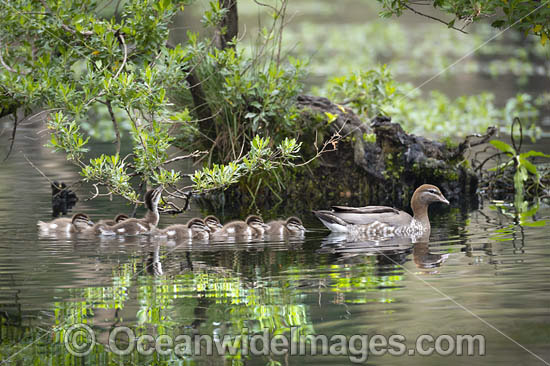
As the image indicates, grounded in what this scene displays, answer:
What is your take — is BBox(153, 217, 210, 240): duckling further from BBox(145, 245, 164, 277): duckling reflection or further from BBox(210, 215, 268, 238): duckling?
BBox(145, 245, 164, 277): duckling reflection

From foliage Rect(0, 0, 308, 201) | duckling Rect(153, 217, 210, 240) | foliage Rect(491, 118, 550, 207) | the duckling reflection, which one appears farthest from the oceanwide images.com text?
foliage Rect(491, 118, 550, 207)

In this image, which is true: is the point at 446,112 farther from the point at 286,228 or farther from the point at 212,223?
the point at 212,223

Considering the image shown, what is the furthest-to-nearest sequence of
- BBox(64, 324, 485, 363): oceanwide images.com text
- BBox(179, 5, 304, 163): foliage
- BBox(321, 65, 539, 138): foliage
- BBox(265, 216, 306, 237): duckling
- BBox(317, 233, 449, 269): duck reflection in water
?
BBox(321, 65, 539, 138): foliage → BBox(179, 5, 304, 163): foliage → BBox(265, 216, 306, 237): duckling → BBox(317, 233, 449, 269): duck reflection in water → BBox(64, 324, 485, 363): oceanwide images.com text

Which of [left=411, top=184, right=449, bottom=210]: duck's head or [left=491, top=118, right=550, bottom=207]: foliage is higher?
[left=491, top=118, right=550, bottom=207]: foliage

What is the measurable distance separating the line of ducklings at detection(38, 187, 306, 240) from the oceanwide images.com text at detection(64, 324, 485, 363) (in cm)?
396

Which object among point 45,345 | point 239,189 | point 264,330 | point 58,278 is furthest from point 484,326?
point 239,189

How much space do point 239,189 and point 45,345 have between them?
733 cm

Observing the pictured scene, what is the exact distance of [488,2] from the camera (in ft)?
26.8

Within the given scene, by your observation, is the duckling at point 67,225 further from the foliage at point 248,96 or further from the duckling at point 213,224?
the foliage at point 248,96

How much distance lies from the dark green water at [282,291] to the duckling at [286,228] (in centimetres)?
19

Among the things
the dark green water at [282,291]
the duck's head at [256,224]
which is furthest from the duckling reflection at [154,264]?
the duck's head at [256,224]

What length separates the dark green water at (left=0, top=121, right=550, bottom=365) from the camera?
584cm

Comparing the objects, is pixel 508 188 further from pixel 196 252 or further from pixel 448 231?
pixel 196 252

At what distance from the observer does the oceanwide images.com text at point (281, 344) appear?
562cm
